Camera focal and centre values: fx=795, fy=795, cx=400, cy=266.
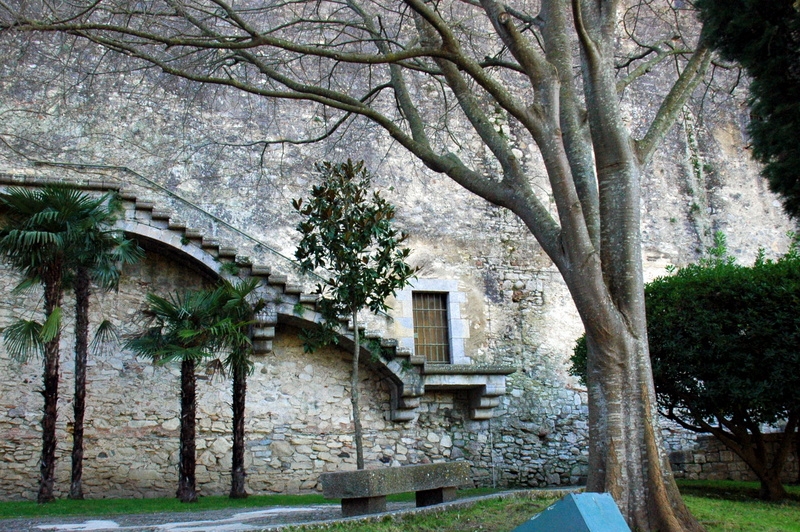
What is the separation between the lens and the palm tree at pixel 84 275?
10445 millimetres

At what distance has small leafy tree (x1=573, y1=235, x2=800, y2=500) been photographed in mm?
9766

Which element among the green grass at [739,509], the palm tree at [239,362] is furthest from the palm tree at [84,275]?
the green grass at [739,509]

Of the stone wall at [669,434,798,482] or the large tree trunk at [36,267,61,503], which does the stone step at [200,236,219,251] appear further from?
the stone wall at [669,434,798,482]

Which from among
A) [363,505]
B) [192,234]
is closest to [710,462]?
[363,505]

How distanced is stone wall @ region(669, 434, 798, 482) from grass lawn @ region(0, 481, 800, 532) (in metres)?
2.23

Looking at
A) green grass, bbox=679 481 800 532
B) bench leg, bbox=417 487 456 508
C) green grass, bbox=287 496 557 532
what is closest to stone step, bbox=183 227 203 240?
bench leg, bbox=417 487 456 508

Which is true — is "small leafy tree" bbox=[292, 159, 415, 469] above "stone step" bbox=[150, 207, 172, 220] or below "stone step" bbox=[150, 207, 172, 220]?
below

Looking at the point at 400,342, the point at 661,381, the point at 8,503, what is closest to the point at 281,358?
the point at 400,342

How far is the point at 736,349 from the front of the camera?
10.1m

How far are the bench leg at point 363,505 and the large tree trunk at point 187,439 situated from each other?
11.5ft

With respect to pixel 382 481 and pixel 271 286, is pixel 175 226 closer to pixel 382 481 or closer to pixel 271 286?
pixel 271 286

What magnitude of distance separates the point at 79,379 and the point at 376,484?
5.17 meters

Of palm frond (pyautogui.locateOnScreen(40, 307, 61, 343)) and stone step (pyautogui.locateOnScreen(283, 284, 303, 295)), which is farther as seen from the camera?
stone step (pyautogui.locateOnScreen(283, 284, 303, 295))

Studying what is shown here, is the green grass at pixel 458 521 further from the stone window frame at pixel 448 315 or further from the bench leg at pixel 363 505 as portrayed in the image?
the stone window frame at pixel 448 315
